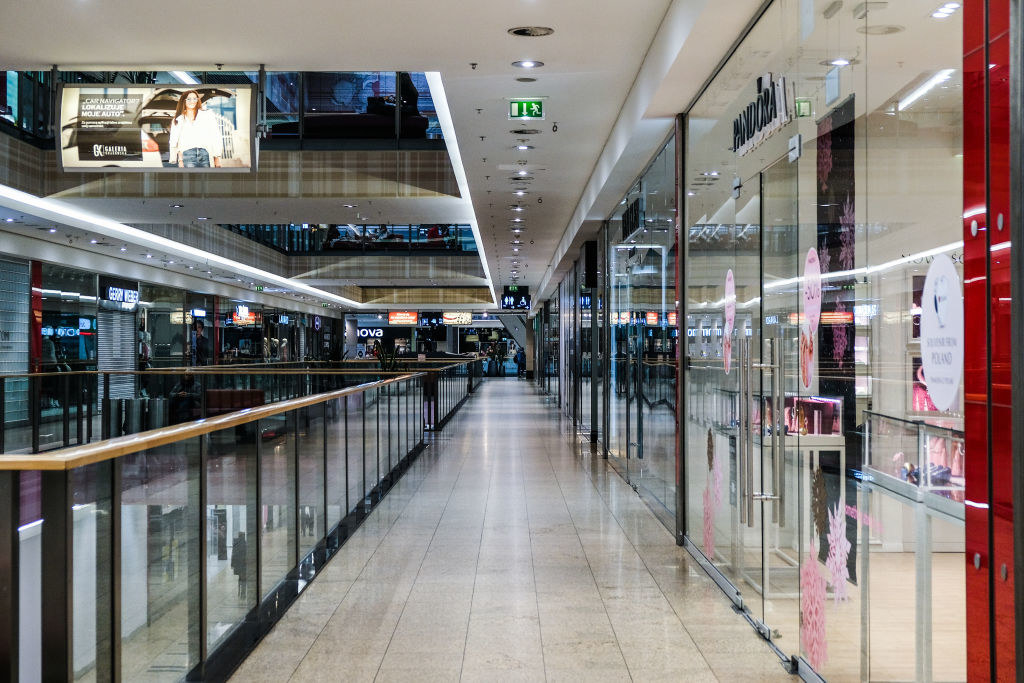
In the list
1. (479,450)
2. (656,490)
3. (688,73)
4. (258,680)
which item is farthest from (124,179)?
(258,680)

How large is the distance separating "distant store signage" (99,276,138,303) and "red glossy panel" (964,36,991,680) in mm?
17868

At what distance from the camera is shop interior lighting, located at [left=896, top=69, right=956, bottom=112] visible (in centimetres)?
229

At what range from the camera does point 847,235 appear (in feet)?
9.95

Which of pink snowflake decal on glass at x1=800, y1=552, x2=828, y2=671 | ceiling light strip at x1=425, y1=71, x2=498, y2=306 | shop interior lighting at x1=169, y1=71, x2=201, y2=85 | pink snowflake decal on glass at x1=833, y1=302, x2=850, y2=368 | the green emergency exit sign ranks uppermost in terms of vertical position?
shop interior lighting at x1=169, y1=71, x2=201, y2=85

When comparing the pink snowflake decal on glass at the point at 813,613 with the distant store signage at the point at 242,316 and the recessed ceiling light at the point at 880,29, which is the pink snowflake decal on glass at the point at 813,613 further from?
the distant store signage at the point at 242,316

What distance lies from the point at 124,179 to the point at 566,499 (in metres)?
7.70

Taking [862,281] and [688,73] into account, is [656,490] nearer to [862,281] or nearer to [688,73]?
[688,73]

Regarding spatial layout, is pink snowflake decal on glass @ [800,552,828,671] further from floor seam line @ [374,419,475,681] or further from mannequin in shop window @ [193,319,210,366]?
mannequin in shop window @ [193,319,210,366]

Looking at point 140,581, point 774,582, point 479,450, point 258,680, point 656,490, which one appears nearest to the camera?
point 140,581

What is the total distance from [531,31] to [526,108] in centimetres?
154

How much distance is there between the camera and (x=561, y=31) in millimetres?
5512

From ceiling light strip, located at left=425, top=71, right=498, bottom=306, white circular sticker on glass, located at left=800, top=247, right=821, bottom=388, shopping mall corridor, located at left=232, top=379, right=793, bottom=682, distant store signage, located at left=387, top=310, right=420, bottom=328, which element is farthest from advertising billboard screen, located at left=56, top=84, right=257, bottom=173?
distant store signage, located at left=387, top=310, right=420, bottom=328

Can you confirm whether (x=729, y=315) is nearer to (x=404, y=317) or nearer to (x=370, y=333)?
(x=404, y=317)

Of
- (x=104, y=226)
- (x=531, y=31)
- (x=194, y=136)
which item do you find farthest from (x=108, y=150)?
(x=104, y=226)
